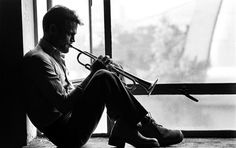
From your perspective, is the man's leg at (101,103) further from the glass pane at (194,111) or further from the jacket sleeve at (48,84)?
the glass pane at (194,111)

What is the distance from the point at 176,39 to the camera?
3.24 meters

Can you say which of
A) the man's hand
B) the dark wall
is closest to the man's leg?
the man's hand

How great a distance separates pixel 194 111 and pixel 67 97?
4.54ft

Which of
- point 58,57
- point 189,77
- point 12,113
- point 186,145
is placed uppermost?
point 58,57

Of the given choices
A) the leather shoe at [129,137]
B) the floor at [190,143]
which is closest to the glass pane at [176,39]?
the floor at [190,143]

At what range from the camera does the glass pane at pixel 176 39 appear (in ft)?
10.5

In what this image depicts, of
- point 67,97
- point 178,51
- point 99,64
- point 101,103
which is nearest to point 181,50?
point 178,51

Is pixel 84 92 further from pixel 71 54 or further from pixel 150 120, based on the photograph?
pixel 71 54

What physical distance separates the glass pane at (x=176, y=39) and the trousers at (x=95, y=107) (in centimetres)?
97

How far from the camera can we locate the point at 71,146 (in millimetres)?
2398

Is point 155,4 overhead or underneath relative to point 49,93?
overhead

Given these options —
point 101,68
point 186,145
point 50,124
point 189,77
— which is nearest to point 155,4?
point 189,77

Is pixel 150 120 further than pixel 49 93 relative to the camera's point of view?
Yes

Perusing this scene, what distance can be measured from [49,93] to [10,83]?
0.69m
